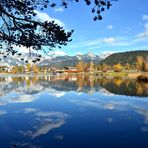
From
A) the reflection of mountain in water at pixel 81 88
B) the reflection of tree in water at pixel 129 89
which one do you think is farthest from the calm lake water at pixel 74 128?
the reflection of tree in water at pixel 129 89

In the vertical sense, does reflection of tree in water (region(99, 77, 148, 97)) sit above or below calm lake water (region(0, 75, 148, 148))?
above

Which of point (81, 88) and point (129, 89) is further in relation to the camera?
point (81, 88)

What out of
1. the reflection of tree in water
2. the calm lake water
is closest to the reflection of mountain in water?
the reflection of tree in water

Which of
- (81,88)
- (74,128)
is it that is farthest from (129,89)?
(74,128)

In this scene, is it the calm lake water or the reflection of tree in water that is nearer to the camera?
the calm lake water

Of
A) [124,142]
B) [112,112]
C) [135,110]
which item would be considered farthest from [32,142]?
[135,110]

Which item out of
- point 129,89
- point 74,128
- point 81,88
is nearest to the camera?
point 74,128

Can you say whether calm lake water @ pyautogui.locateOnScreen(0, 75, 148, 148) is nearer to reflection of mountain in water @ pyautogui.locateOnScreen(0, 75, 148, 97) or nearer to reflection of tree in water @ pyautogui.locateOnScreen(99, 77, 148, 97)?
reflection of mountain in water @ pyautogui.locateOnScreen(0, 75, 148, 97)

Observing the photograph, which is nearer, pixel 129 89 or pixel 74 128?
pixel 74 128

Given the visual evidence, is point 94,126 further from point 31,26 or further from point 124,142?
point 31,26

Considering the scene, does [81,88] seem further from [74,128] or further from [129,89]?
[74,128]

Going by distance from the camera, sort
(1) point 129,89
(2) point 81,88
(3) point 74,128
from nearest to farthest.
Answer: (3) point 74,128 → (1) point 129,89 → (2) point 81,88

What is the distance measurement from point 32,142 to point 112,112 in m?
12.4

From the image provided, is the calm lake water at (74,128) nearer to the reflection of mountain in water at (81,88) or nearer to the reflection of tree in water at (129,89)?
the reflection of mountain in water at (81,88)
